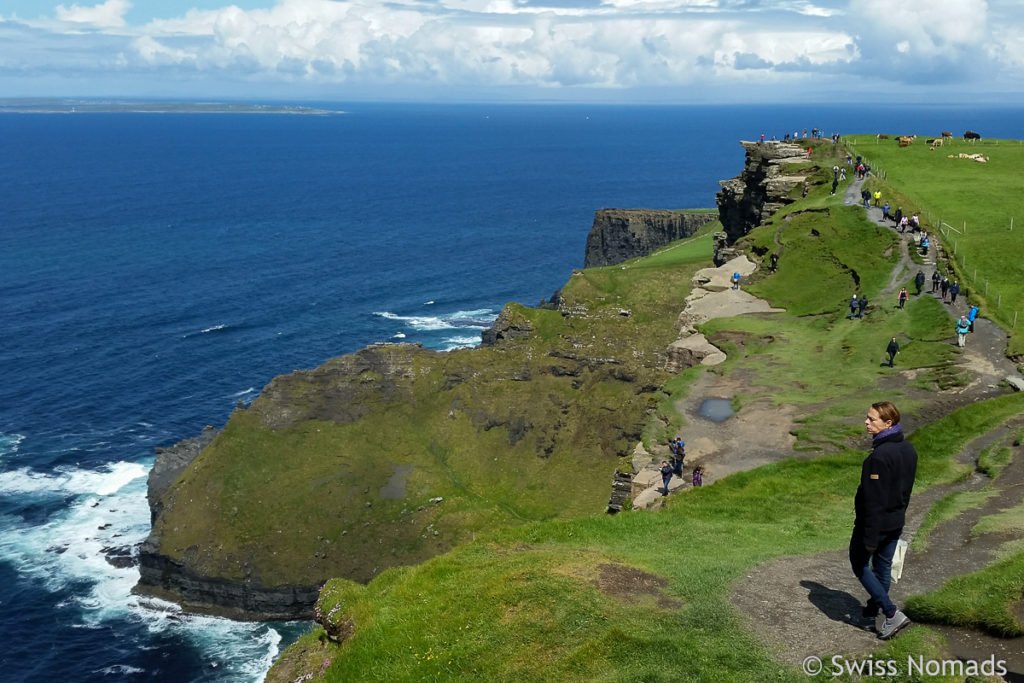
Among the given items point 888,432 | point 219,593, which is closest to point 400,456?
point 219,593

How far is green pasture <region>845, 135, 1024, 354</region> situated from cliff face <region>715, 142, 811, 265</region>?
7376 mm

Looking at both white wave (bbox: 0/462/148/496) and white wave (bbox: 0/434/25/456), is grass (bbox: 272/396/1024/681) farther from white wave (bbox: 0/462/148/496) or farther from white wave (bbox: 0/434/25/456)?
white wave (bbox: 0/434/25/456)

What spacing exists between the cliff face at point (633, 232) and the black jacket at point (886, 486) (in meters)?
155

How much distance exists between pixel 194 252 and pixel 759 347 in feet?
556

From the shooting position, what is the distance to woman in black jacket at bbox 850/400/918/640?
50.3 feet

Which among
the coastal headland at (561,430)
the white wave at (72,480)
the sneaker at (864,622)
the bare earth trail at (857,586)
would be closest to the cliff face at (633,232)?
the coastal headland at (561,430)

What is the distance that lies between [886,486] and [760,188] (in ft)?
259

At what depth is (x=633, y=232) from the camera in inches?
6855

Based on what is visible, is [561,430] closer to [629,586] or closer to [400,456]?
[400,456]

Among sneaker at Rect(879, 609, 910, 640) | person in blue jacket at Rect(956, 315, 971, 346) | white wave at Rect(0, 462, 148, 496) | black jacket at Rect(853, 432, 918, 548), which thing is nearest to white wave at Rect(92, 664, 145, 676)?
white wave at Rect(0, 462, 148, 496)

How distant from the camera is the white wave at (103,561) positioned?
7325 cm

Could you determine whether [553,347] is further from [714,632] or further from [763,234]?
[714,632]

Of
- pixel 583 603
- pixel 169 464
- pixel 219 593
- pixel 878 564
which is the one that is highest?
pixel 878 564

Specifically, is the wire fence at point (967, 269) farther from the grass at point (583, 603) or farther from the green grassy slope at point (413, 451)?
the green grassy slope at point (413, 451)
